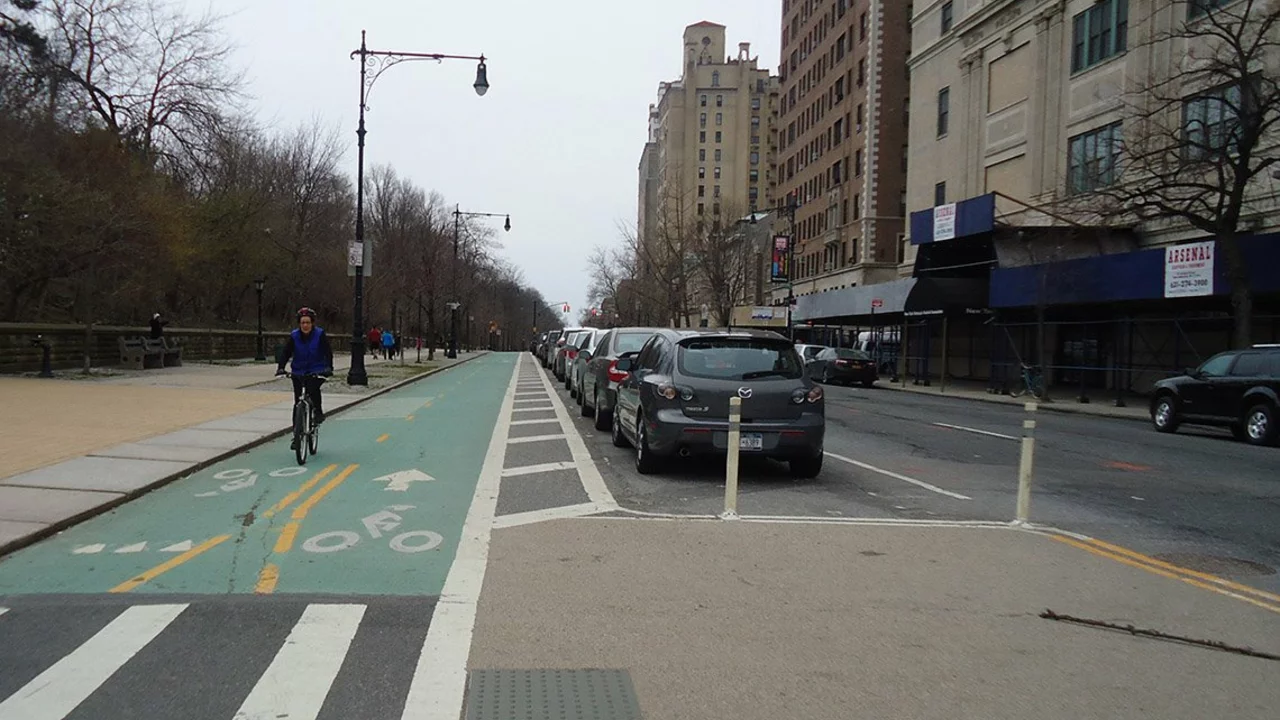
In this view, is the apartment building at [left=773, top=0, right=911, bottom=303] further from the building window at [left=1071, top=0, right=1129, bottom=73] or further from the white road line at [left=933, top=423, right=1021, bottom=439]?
the white road line at [left=933, top=423, right=1021, bottom=439]

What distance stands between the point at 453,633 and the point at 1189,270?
25107mm

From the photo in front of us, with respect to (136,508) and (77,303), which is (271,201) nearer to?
(77,303)

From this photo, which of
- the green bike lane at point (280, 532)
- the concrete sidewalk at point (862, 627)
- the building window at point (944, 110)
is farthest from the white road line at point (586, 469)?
the building window at point (944, 110)

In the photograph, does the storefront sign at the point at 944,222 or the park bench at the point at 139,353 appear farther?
the storefront sign at the point at 944,222

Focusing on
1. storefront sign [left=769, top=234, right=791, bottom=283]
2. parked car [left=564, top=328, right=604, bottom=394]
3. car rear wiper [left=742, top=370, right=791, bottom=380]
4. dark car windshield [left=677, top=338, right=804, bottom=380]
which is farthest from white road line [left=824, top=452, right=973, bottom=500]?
storefront sign [left=769, top=234, right=791, bottom=283]

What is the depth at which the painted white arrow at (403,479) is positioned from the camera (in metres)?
9.66

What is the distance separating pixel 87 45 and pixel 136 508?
98.1 feet

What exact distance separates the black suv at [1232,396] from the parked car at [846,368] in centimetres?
1645

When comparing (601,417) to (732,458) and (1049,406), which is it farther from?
(1049,406)

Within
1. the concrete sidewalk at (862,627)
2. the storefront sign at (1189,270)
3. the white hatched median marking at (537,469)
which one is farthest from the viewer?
the storefront sign at (1189,270)

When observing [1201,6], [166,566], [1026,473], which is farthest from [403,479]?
[1201,6]

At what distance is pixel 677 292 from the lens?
63.8 m

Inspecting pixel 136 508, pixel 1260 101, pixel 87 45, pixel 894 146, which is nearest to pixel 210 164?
pixel 87 45

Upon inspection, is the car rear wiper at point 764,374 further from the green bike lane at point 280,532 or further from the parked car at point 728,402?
the green bike lane at point 280,532
